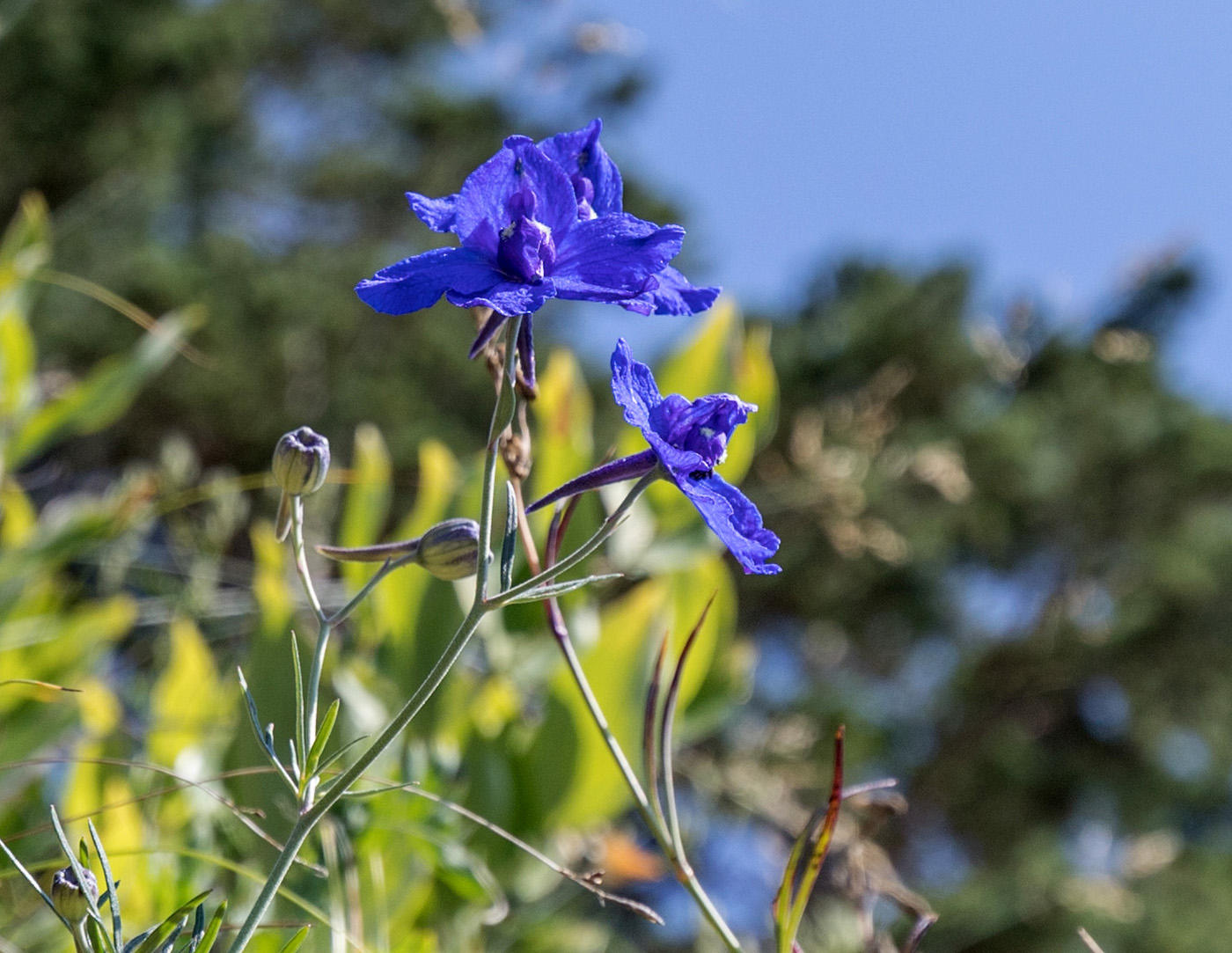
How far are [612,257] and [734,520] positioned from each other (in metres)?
0.08

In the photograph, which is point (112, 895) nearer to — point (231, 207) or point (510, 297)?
point (510, 297)

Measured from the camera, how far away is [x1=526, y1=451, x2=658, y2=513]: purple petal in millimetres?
309

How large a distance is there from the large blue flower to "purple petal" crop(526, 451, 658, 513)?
4cm

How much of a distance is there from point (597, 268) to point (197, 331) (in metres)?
5.04

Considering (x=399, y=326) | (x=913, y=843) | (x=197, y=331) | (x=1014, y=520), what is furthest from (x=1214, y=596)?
(x=197, y=331)

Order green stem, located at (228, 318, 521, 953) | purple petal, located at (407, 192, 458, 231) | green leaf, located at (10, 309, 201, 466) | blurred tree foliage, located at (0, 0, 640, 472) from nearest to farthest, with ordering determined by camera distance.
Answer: green stem, located at (228, 318, 521, 953) < purple petal, located at (407, 192, 458, 231) < green leaf, located at (10, 309, 201, 466) < blurred tree foliage, located at (0, 0, 640, 472)

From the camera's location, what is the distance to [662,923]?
11.6 inches

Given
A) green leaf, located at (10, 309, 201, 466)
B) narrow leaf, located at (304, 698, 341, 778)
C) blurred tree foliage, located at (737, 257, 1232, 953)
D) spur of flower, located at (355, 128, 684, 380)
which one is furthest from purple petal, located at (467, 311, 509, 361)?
blurred tree foliage, located at (737, 257, 1232, 953)

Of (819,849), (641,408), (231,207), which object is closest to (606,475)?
(641,408)

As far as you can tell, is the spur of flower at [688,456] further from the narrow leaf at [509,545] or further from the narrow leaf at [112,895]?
the narrow leaf at [112,895]

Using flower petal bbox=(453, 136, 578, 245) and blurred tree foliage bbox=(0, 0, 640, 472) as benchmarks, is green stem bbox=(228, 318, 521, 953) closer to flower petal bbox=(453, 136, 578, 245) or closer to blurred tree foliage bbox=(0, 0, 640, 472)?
flower petal bbox=(453, 136, 578, 245)

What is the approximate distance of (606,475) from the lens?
0.32m

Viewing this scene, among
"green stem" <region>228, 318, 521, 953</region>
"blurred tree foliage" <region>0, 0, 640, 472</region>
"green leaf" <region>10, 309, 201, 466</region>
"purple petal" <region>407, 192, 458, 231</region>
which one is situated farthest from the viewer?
"blurred tree foliage" <region>0, 0, 640, 472</region>

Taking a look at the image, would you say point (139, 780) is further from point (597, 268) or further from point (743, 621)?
point (743, 621)
